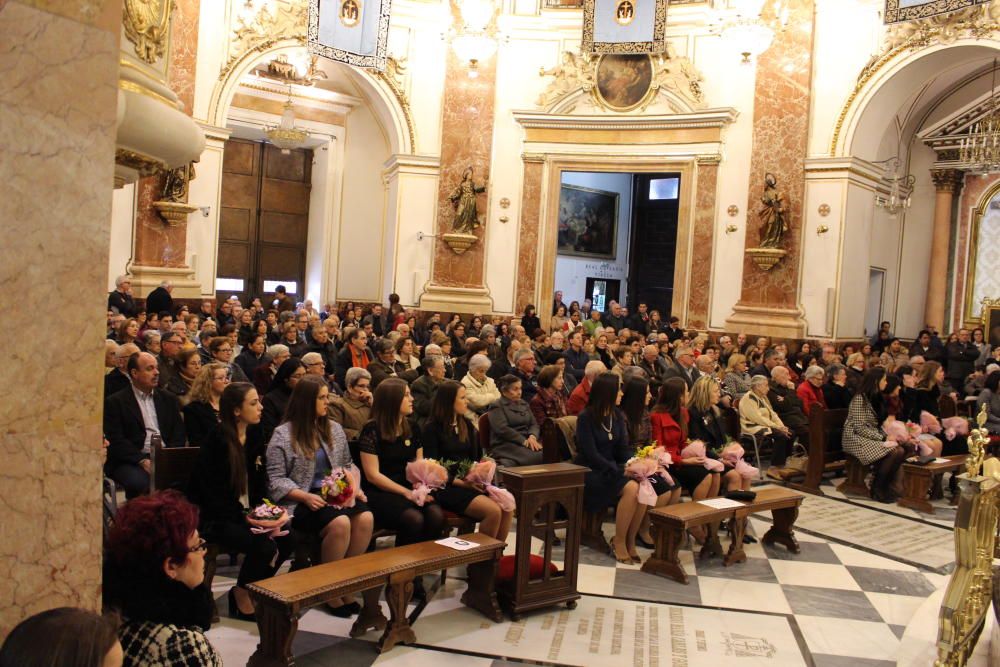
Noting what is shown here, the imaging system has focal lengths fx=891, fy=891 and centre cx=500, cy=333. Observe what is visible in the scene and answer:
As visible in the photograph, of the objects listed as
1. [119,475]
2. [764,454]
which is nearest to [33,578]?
[119,475]

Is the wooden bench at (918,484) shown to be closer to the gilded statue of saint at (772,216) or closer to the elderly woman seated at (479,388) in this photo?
the elderly woman seated at (479,388)

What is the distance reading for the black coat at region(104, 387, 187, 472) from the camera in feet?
18.0

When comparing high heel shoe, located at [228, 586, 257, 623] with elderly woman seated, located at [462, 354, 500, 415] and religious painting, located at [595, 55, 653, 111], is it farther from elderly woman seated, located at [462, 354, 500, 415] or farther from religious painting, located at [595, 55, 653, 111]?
religious painting, located at [595, 55, 653, 111]

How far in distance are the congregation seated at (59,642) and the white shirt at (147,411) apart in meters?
4.08

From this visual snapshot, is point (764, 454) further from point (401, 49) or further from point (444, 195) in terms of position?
point (401, 49)

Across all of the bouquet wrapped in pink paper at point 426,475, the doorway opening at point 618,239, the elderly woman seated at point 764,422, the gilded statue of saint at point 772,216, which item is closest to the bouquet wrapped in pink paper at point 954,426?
the elderly woman seated at point 764,422

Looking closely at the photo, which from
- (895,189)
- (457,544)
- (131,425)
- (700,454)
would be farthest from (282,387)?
(895,189)

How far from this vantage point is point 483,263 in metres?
16.7

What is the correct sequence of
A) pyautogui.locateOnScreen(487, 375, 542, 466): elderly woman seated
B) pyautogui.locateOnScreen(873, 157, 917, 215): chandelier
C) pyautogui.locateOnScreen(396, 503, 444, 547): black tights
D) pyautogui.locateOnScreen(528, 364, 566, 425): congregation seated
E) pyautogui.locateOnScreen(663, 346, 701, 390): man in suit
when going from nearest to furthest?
pyautogui.locateOnScreen(396, 503, 444, 547): black tights → pyautogui.locateOnScreen(487, 375, 542, 466): elderly woman seated → pyautogui.locateOnScreen(528, 364, 566, 425): congregation seated → pyautogui.locateOnScreen(663, 346, 701, 390): man in suit → pyautogui.locateOnScreen(873, 157, 917, 215): chandelier

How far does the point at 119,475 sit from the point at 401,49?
12.5 meters

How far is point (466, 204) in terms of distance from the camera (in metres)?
16.5

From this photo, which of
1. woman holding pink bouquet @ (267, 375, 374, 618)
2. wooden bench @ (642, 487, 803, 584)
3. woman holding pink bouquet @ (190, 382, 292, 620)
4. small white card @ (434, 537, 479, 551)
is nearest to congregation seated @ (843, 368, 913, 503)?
wooden bench @ (642, 487, 803, 584)

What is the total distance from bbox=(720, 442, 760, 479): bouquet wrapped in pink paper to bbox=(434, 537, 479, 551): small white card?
2.89 metres

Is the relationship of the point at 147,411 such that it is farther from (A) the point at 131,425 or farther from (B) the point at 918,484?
(B) the point at 918,484
